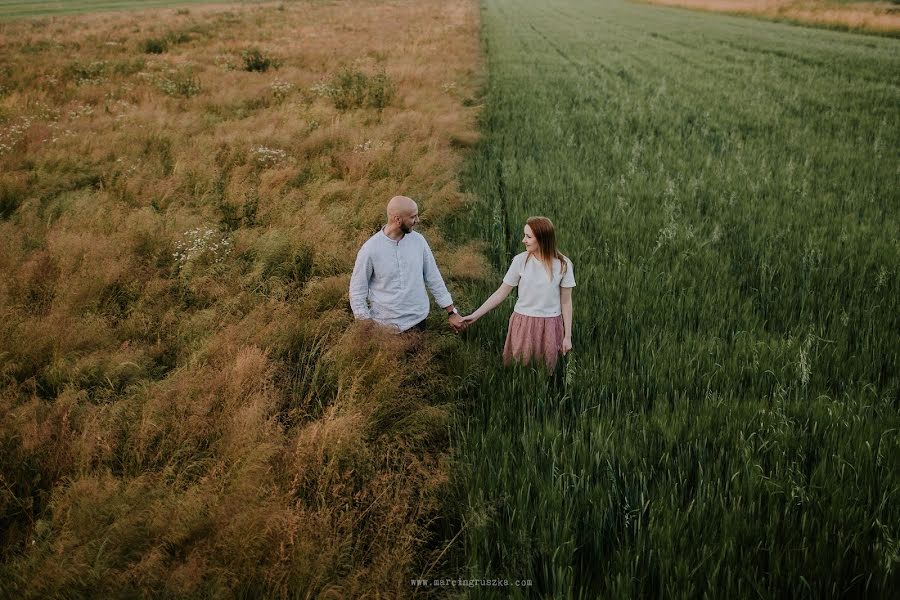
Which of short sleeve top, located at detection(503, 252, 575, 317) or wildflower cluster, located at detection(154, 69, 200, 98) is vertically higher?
wildflower cluster, located at detection(154, 69, 200, 98)

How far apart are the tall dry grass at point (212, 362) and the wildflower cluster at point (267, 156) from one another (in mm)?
33

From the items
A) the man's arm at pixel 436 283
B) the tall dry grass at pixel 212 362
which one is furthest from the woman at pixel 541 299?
the tall dry grass at pixel 212 362

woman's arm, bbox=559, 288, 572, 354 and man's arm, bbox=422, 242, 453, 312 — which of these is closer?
woman's arm, bbox=559, 288, 572, 354

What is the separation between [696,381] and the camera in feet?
11.9

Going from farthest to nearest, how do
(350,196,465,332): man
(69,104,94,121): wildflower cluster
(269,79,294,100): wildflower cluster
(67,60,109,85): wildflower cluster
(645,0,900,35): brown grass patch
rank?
(645,0,900,35): brown grass patch < (67,60,109,85): wildflower cluster < (269,79,294,100): wildflower cluster < (69,104,94,121): wildflower cluster < (350,196,465,332): man

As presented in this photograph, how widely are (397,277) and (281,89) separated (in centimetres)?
993

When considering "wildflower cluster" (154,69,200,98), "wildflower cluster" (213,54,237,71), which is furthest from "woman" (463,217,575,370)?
"wildflower cluster" (213,54,237,71)

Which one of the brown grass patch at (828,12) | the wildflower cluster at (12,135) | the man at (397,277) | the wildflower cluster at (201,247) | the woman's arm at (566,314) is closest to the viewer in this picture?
the woman's arm at (566,314)

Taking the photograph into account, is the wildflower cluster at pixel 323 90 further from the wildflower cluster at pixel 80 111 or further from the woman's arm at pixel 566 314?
the woman's arm at pixel 566 314

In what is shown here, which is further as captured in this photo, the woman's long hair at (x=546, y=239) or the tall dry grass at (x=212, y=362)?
the woman's long hair at (x=546, y=239)

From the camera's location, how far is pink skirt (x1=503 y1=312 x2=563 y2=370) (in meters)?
3.77

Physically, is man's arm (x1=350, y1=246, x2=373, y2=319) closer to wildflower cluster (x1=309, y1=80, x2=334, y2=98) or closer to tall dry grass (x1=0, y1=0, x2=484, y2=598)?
tall dry grass (x1=0, y1=0, x2=484, y2=598)

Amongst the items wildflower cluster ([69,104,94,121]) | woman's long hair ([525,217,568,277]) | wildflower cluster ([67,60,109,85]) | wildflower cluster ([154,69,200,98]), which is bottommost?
woman's long hair ([525,217,568,277])

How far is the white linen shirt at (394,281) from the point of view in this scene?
3861 millimetres
